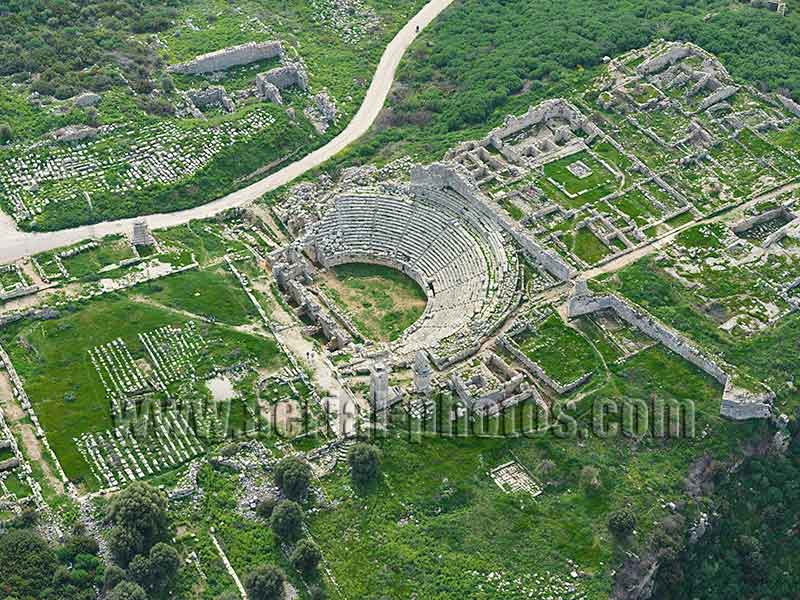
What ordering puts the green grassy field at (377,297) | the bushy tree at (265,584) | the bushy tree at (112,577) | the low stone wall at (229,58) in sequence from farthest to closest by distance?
the low stone wall at (229,58) → the green grassy field at (377,297) → the bushy tree at (112,577) → the bushy tree at (265,584)

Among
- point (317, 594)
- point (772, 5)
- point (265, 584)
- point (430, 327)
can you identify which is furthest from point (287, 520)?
point (772, 5)

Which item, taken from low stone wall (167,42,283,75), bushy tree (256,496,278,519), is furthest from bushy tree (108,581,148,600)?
low stone wall (167,42,283,75)

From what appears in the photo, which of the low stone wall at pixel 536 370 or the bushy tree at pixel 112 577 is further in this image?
the low stone wall at pixel 536 370

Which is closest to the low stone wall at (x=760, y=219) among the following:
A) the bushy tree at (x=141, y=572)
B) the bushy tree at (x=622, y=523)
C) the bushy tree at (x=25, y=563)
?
the bushy tree at (x=622, y=523)

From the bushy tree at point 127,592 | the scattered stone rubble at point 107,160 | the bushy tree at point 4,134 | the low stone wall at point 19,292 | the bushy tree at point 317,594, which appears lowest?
the bushy tree at point 317,594

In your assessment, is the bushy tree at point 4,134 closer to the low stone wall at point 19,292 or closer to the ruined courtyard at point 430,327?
the ruined courtyard at point 430,327

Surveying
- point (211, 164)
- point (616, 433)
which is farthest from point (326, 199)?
point (616, 433)

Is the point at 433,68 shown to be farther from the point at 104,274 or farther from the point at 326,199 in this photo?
the point at 104,274
